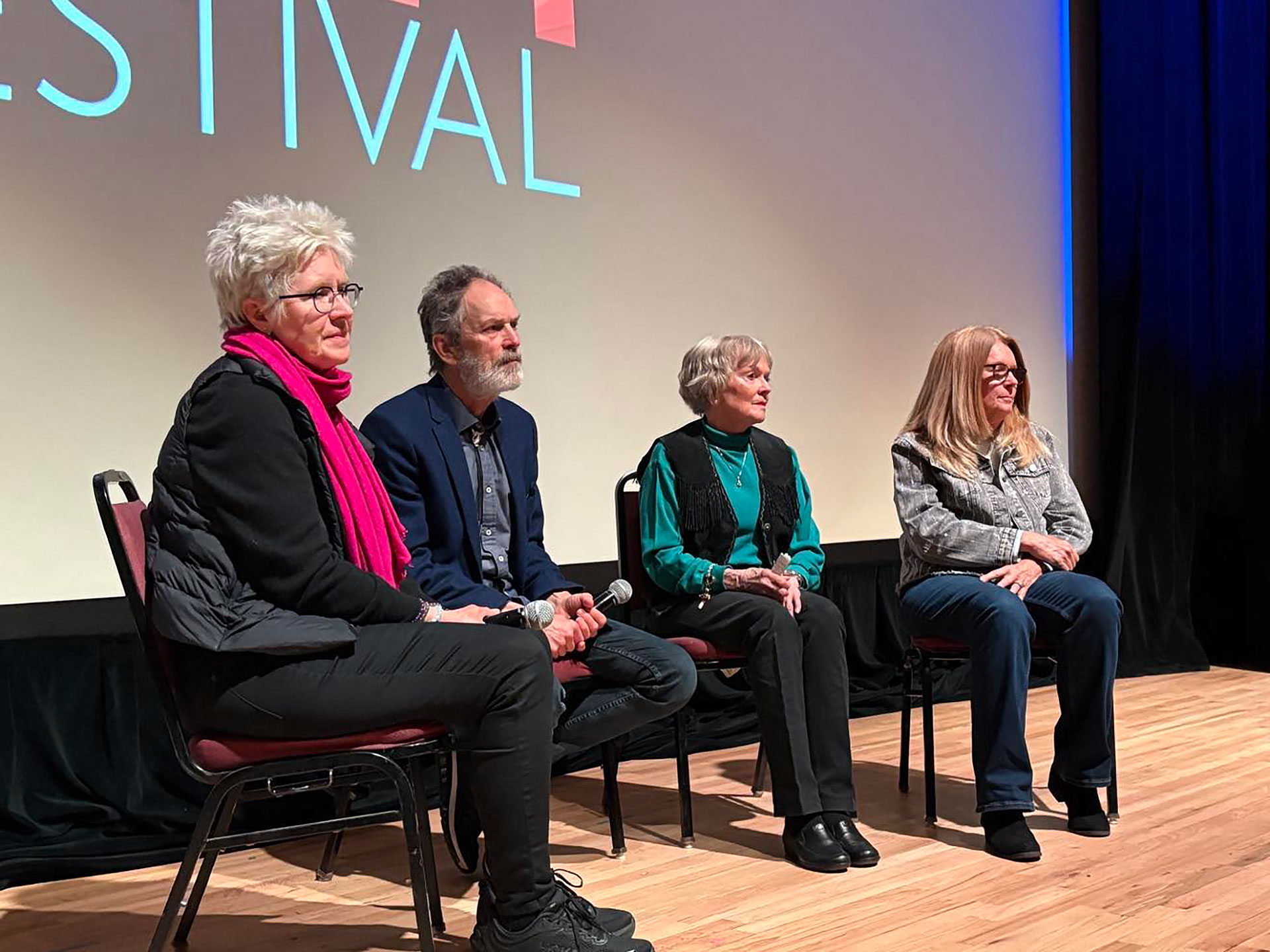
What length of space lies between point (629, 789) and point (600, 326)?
1.44 metres

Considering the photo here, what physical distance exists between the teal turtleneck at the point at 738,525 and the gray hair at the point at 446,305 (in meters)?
0.60

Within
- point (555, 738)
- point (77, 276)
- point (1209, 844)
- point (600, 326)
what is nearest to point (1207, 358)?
point (600, 326)

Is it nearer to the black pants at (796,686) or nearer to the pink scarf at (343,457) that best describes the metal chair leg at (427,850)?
the pink scarf at (343,457)

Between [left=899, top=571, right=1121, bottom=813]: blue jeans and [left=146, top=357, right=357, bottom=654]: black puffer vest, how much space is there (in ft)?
4.89

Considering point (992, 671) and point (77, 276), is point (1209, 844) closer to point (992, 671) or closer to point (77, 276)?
point (992, 671)

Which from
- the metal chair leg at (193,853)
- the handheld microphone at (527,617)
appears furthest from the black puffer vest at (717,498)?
the metal chair leg at (193,853)

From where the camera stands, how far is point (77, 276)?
10.4 feet

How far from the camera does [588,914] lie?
2094 mm

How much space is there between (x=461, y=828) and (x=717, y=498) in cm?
93

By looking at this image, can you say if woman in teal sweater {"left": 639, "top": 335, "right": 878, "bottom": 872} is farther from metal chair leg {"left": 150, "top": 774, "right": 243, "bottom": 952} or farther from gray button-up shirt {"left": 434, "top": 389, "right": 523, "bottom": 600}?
metal chair leg {"left": 150, "top": 774, "right": 243, "bottom": 952}

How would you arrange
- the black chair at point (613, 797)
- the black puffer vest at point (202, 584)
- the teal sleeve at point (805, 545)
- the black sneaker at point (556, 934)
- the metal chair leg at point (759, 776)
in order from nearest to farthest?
the black puffer vest at point (202, 584)
the black sneaker at point (556, 934)
the black chair at point (613, 797)
the teal sleeve at point (805, 545)
the metal chair leg at point (759, 776)

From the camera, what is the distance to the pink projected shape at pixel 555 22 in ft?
13.2

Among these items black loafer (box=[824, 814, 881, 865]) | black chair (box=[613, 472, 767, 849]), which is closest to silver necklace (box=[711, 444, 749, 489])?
black chair (box=[613, 472, 767, 849])

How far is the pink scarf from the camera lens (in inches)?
80.2
